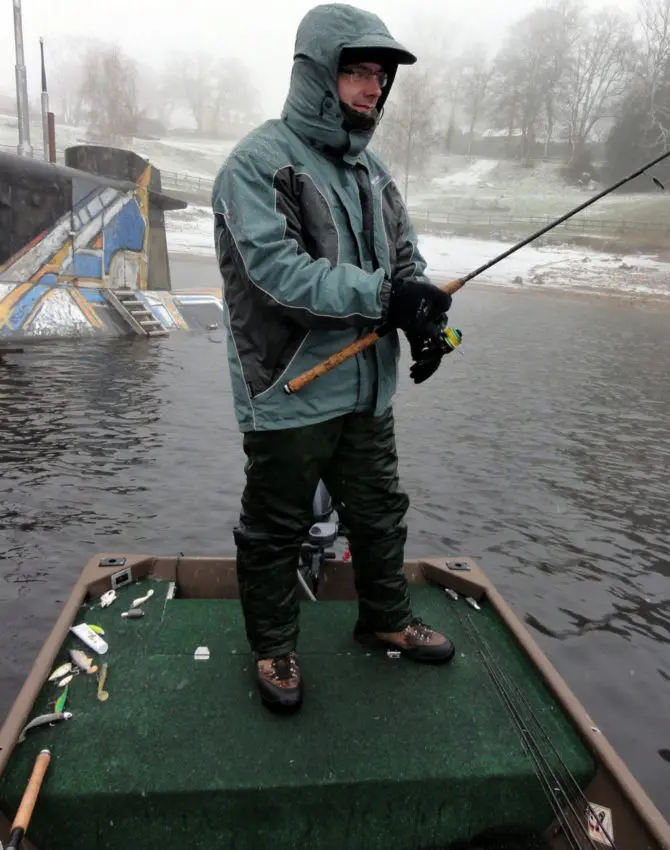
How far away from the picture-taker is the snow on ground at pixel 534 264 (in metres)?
30.8

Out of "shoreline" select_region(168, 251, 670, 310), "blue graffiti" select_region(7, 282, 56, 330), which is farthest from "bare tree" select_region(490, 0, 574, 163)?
"blue graffiti" select_region(7, 282, 56, 330)

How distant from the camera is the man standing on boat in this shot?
2430 mm

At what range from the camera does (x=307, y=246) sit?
2604 mm

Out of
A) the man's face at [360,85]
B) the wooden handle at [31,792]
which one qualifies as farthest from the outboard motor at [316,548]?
the man's face at [360,85]

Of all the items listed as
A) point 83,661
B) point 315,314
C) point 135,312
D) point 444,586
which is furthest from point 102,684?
point 135,312

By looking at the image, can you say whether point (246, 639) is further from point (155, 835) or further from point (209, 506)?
point (209, 506)

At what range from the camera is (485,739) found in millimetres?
2531

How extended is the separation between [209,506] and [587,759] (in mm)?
4497

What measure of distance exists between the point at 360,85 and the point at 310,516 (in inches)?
68.8

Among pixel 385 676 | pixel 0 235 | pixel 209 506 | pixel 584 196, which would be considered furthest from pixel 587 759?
pixel 584 196

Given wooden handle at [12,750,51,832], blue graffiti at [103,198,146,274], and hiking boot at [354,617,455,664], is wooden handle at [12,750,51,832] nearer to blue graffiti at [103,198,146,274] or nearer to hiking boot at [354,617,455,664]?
hiking boot at [354,617,455,664]

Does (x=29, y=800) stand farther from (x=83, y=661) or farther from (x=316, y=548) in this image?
(x=316, y=548)

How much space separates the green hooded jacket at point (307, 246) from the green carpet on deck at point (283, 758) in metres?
1.15

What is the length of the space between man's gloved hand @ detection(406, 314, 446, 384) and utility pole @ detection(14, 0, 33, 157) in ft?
60.0
